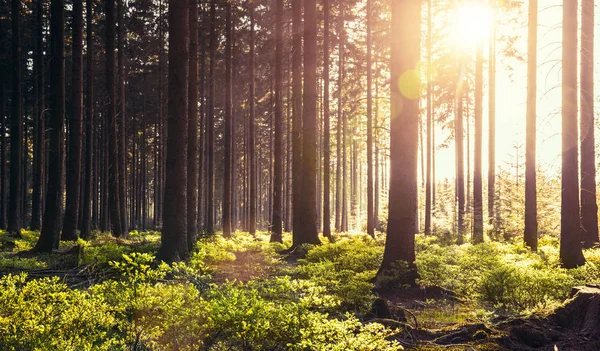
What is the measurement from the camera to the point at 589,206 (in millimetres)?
15203

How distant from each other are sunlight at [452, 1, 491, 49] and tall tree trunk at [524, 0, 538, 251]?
14.7 feet

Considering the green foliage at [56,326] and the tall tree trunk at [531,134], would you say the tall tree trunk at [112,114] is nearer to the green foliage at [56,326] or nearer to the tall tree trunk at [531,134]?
the green foliage at [56,326]

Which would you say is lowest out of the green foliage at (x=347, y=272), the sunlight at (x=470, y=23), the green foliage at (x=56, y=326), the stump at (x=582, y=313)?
the green foliage at (x=347, y=272)

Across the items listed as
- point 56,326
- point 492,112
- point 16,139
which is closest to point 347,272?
point 56,326

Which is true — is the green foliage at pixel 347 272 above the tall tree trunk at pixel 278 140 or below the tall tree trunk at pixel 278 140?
below

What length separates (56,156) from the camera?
14070 millimetres

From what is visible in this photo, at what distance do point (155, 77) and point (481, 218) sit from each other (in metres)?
24.7

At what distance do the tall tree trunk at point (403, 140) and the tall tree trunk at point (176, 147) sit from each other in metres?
5.08

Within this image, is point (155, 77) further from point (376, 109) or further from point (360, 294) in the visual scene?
point (360, 294)

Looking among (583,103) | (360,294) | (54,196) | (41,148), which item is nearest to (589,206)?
(583,103)

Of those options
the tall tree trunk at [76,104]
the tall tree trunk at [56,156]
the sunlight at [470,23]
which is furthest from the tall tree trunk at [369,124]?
the tall tree trunk at [56,156]

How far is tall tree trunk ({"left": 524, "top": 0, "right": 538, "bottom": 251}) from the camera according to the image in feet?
49.9

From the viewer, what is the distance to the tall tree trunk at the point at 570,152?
10.9 meters

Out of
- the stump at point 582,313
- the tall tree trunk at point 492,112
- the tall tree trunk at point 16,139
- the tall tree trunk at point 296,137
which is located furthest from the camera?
the tall tree trunk at point 16,139
